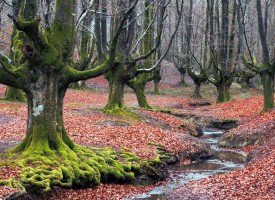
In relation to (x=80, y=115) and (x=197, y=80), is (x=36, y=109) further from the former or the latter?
(x=197, y=80)

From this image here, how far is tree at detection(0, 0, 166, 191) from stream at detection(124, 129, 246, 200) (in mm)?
1420

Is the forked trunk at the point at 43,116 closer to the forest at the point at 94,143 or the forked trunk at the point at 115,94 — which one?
the forest at the point at 94,143

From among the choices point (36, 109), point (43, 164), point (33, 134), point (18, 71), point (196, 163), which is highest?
point (18, 71)

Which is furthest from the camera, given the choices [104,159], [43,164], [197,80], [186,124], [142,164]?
[197,80]

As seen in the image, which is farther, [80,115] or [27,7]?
[80,115]

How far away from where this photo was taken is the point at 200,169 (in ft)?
50.1

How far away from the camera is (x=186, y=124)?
2350cm

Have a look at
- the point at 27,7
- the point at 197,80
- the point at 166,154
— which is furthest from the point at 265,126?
the point at 197,80

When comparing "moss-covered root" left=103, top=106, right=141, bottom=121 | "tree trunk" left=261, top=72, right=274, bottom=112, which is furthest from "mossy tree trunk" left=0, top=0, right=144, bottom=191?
"tree trunk" left=261, top=72, right=274, bottom=112

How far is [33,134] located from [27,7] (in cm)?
463

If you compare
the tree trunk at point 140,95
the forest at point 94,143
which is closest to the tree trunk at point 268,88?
the forest at point 94,143

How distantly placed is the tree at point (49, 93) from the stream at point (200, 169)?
1.42 metres

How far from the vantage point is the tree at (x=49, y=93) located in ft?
34.9

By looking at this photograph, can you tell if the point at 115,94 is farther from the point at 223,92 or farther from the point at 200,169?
the point at 223,92
